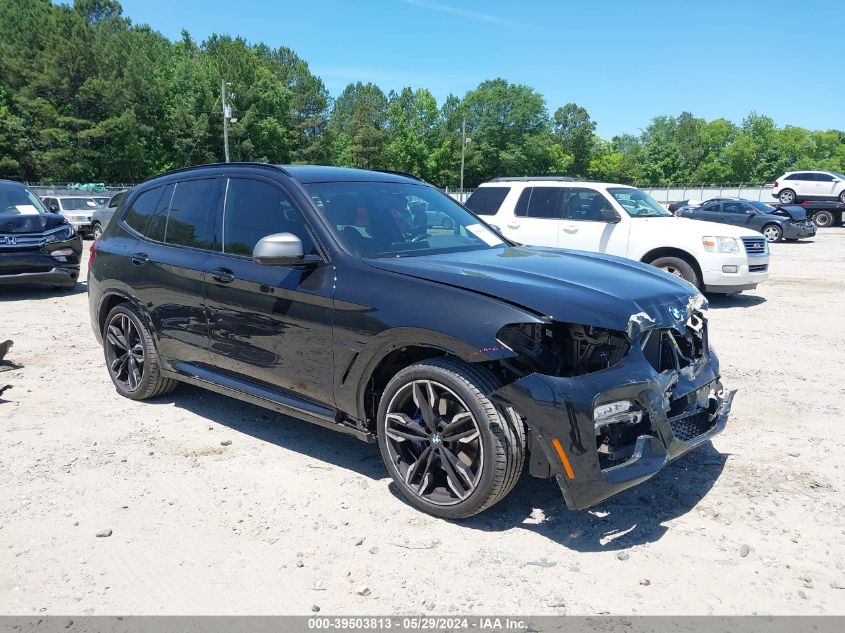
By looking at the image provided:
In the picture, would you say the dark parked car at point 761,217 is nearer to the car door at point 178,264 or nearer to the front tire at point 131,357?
the car door at point 178,264

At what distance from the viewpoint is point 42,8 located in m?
60.9

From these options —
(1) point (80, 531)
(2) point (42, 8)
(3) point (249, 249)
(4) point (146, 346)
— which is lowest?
(1) point (80, 531)

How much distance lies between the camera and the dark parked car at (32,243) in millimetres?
10000

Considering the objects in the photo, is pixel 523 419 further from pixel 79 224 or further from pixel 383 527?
pixel 79 224

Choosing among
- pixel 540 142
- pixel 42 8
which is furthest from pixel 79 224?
pixel 540 142

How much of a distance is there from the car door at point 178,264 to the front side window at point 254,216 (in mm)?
173

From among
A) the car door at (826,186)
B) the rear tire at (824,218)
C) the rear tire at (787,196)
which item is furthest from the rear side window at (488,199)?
the car door at (826,186)

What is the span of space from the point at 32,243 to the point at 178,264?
6.98m

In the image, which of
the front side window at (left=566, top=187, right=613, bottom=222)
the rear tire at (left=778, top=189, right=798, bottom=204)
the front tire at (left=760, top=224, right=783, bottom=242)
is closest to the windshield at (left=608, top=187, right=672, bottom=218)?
the front side window at (left=566, top=187, right=613, bottom=222)

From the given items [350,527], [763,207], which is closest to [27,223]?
[350,527]

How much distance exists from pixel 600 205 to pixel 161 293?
7.45 metres

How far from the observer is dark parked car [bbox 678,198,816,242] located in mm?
22453

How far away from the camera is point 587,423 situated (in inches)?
118

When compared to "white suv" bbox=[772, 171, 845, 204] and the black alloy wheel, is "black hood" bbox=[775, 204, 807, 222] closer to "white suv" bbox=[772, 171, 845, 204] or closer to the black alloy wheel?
"white suv" bbox=[772, 171, 845, 204]
